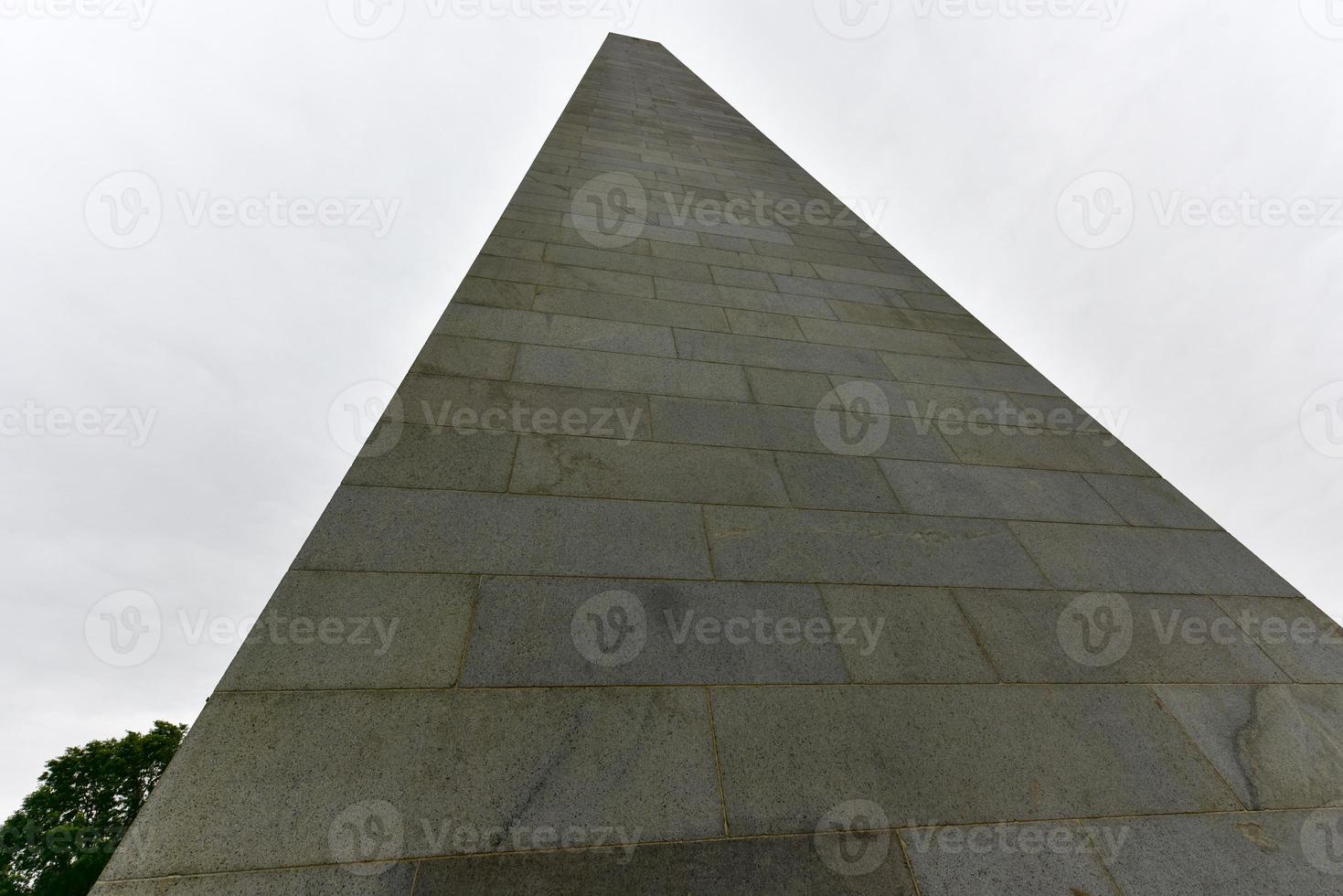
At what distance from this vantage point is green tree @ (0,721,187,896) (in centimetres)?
1563

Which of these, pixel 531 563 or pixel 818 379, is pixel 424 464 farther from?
pixel 818 379

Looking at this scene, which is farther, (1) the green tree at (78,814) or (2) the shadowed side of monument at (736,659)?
(1) the green tree at (78,814)

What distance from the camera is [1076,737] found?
2928 millimetres

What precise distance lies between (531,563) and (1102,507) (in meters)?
4.83

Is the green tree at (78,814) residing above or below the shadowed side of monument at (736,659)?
above

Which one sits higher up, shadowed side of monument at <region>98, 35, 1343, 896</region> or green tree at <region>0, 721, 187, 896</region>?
green tree at <region>0, 721, 187, 896</region>

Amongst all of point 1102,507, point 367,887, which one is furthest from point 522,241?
point 1102,507

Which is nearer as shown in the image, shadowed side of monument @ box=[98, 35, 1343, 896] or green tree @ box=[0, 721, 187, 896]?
shadowed side of monument @ box=[98, 35, 1343, 896]

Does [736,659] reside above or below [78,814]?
below

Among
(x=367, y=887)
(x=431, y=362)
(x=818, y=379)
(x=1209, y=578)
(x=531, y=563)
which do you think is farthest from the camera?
(x=818, y=379)

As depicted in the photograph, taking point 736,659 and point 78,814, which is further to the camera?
point 78,814

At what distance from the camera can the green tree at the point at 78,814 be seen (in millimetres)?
15633

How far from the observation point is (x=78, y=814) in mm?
17344

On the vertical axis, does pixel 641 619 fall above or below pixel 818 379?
below
